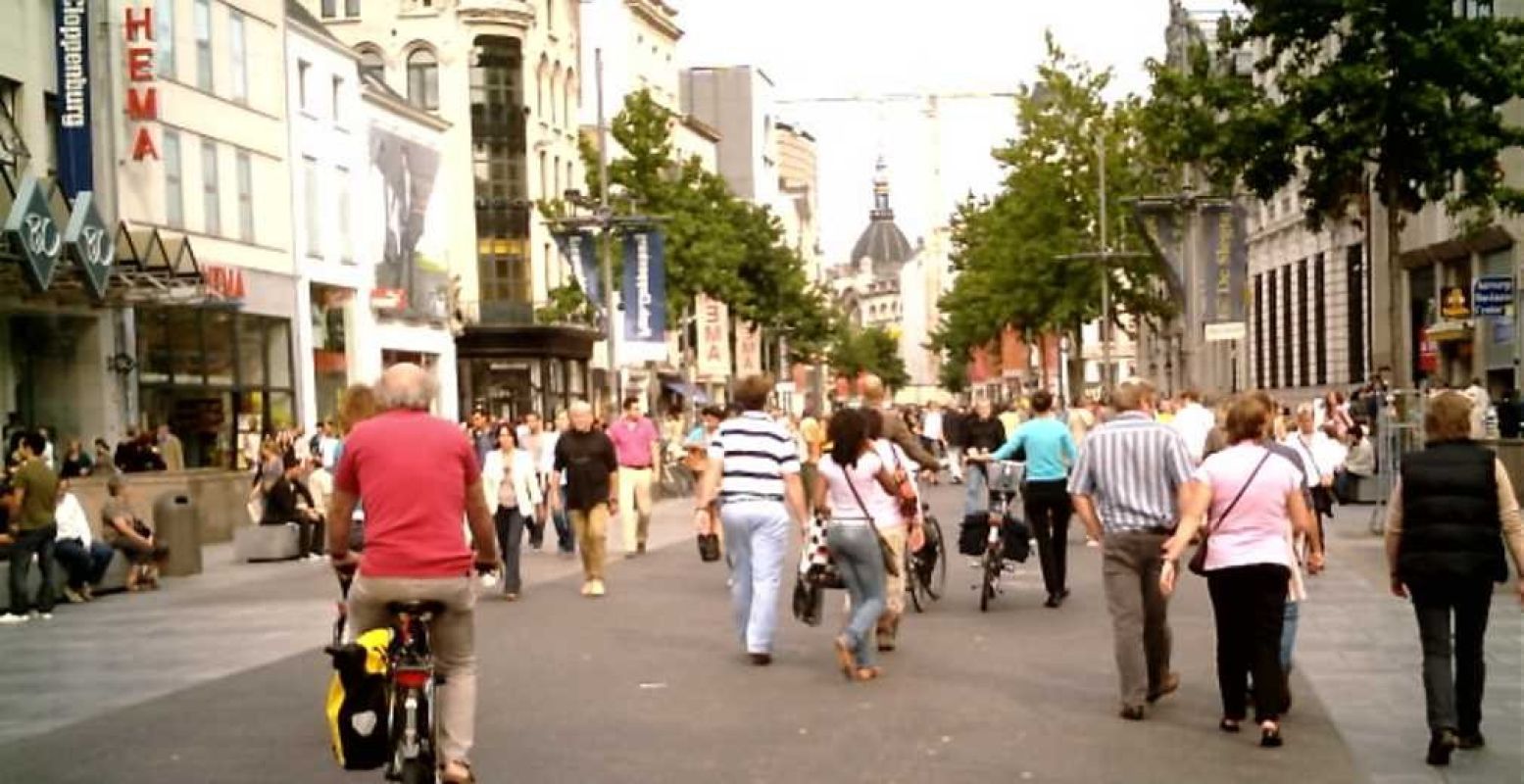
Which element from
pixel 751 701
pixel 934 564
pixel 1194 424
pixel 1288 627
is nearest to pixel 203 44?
pixel 1194 424

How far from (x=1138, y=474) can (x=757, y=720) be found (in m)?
2.35

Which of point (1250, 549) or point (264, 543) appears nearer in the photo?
point (1250, 549)

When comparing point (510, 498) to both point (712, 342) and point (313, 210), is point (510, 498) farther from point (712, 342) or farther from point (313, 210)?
point (313, 210)

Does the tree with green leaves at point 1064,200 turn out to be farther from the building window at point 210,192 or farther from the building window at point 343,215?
the building window at point 210,192

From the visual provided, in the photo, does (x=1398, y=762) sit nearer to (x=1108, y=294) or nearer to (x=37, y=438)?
(x=37, y=438)

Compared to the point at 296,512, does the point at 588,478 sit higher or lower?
higher

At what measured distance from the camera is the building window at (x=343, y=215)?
156ft

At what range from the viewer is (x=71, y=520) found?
2088 centimetres

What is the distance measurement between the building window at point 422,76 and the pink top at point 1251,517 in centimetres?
5844

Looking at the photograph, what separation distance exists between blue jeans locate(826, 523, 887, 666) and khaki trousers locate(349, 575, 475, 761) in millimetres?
4580

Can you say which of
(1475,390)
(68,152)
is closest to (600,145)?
(68,152)

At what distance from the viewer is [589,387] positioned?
74.5 meters

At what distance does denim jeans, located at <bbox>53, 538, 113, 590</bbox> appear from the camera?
20625 millimetres

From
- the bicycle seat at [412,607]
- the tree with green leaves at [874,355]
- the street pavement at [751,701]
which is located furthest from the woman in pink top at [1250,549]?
the tree with green leaves at [874,355]
